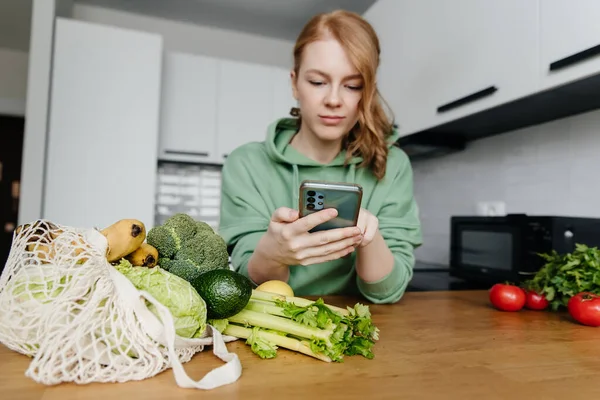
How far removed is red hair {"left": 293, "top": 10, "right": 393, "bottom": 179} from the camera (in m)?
0.89

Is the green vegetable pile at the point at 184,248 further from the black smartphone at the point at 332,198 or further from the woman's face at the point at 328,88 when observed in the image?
the woman's face at the point at 328,88

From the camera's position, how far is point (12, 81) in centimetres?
369

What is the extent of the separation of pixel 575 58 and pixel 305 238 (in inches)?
35.5

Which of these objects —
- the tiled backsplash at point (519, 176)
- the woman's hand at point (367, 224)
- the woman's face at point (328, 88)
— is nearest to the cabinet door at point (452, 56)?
the tiled backsplash at point (519, 176)

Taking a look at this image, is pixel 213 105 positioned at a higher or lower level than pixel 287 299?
higher

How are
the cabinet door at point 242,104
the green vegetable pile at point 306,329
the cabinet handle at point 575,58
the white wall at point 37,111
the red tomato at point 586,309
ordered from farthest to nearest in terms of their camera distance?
1. the cabinet door at point 242,104
2. the white wall at point 37,111
3. the cabinet handle at point 575,58
4. the red tomato at point 586,309
5. the green vegetable pile at point 306,329

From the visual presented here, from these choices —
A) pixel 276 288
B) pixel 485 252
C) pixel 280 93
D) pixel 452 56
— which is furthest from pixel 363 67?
pixel 280 93

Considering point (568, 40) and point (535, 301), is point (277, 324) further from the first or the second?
point (568, 40)

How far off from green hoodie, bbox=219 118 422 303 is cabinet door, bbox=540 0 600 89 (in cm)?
49

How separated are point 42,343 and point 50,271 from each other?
3.4 inches

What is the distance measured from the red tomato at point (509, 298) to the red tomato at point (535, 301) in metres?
0.03

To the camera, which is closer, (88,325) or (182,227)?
(88,325)

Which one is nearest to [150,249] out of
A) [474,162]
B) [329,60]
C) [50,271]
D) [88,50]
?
[50,271]

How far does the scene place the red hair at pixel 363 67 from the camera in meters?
0.89
